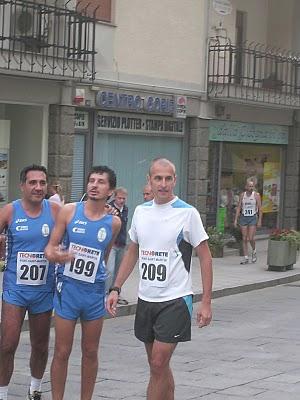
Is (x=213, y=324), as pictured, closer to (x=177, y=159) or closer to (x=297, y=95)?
(x=177, y=159)

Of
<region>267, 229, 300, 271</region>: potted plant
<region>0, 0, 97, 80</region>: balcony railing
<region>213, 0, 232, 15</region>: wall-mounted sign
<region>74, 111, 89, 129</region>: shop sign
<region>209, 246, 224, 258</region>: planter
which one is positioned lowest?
<region>209, 246, 224, 258</region>: planter

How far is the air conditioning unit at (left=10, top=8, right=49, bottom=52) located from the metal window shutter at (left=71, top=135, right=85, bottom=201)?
7.89ft

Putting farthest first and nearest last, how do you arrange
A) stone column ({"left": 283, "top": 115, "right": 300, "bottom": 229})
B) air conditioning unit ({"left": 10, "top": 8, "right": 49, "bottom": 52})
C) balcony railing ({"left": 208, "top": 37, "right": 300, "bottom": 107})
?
stone column ({"left": 283, "top": 115, "right": 300, "bottom": 229}) < balcony railing ({"left": 208, "top": 37, "right": 300, "bottom": 107}) < air conditioning unit ({"left": 10, "top": 8, "right": 49, "bottom": 52})

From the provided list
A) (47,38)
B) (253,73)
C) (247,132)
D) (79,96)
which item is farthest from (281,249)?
(47,38)

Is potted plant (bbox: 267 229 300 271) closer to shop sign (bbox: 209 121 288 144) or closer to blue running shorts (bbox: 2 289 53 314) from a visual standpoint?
shop sign (bbox: 209 121 288 144)

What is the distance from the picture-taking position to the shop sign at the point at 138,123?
17.8 metres

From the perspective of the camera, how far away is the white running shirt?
238 inches

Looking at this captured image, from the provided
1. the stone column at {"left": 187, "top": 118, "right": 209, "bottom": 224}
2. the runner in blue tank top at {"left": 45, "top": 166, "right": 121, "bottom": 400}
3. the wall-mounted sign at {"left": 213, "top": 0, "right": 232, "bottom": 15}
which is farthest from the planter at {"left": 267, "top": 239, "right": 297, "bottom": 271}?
the runner in blue tank top at {"left": 45, "top": 166, "right": 121, "bottom": 400}

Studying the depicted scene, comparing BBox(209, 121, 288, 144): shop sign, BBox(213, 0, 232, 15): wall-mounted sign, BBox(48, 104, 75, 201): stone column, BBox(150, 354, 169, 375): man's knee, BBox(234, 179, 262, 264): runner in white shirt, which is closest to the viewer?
BBox(150, 354, 169, 375): man's knee

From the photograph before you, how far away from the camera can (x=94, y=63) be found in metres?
16.6

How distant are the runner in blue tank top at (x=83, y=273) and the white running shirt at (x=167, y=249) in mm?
339

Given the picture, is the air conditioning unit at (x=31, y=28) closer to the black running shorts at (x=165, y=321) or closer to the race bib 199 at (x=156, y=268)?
the race bib 199 at (x=156, y=268)

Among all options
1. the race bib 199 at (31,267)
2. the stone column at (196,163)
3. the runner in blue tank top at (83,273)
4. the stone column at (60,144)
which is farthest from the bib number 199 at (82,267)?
the stone column at (196,163)

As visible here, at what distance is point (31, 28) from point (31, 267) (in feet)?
32.5
